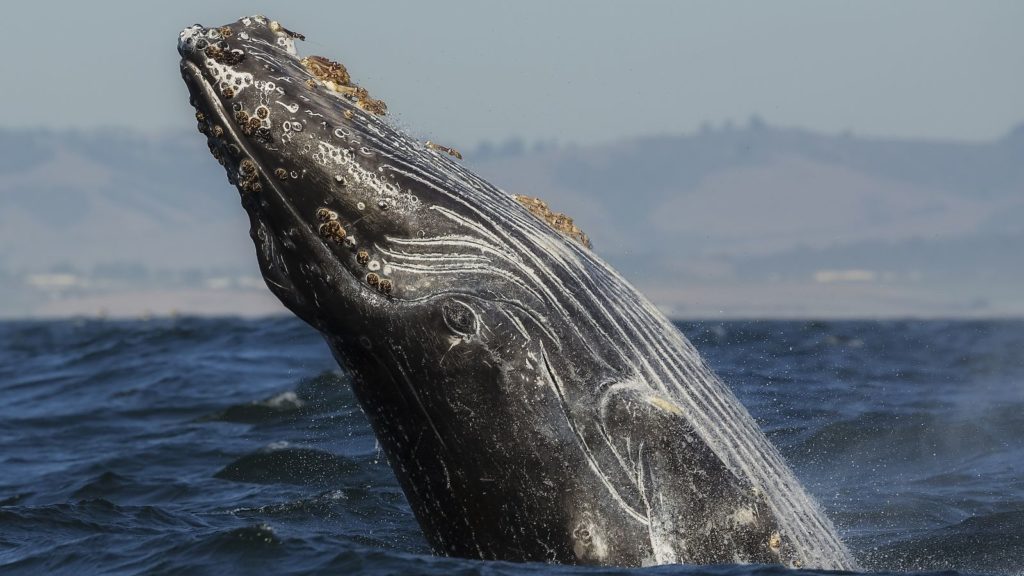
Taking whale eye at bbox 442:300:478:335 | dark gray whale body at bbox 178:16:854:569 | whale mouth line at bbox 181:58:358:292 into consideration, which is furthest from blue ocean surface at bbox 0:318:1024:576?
whale mouth line at bbox 181:58:358:292

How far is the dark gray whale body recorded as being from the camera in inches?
213

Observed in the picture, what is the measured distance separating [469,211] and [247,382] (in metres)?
15.3

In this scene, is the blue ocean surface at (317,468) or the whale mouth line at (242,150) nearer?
the whale mouth line at (242,150)

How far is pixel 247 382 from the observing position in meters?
20.3

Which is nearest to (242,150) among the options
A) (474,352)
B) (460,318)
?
(460,318)

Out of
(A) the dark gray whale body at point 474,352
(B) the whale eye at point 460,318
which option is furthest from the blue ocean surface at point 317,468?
(B) the whale eye at point 460,318

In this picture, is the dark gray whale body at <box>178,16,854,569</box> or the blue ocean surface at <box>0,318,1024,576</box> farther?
the blue ocean surface at <box>0,318,1024,576</box>

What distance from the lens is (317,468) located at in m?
11.7

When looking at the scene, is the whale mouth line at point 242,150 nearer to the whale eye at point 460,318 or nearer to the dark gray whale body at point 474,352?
the dark gray whale body at point 474,352

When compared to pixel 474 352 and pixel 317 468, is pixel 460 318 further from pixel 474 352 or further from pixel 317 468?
pixel 317 468

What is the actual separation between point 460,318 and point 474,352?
15 cm

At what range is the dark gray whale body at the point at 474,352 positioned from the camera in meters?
5.40

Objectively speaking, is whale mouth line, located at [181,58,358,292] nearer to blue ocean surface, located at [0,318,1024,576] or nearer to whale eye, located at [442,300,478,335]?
whale eye, located at [442,300,478,335]

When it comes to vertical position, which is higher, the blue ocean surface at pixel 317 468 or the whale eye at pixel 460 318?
the whale eye at pixel 460 318
